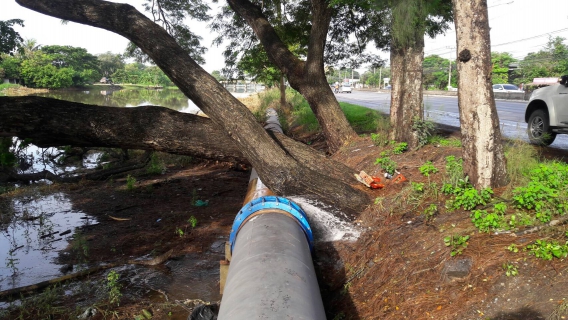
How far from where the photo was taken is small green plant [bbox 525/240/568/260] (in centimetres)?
318

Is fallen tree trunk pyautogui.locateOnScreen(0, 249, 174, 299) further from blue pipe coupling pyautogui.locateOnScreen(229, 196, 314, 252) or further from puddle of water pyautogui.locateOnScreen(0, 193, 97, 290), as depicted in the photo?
blue pipe coupling pyautogui.locateOnScreen(229, 196, 314, 252)

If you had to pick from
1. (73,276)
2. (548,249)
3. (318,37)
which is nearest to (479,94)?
(548,249)

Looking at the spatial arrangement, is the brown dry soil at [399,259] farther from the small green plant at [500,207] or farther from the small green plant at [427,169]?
the small green plant at [500,207]

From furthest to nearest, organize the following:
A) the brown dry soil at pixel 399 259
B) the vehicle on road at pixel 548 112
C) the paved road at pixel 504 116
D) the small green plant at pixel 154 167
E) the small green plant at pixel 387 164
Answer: the small green plant at pixel 154 167, the paved road at pixel 504 116, the vehicle on road at pixel 548 112, the small green plant at pixel 387 164, the brown dry soil at pixel 399 259

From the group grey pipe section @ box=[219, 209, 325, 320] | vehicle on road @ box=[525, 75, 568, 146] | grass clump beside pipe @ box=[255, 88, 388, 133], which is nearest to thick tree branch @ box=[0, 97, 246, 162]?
grey pipe section @ box=[219, 209, 325, 320]

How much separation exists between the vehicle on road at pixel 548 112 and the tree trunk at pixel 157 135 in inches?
170

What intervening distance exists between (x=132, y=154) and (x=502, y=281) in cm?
1189

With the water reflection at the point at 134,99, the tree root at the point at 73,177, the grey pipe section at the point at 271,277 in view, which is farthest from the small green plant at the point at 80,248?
the water reflection at the point at 134,99

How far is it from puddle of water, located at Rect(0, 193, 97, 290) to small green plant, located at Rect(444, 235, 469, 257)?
4.58 m

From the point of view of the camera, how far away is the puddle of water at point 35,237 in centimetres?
525

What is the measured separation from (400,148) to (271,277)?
13.6 feet

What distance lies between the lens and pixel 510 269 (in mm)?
3250

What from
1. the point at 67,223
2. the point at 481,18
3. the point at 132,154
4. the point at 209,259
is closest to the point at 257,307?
the point at 209,259

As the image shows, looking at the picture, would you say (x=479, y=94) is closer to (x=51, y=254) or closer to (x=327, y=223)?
(x=327, y=223)
